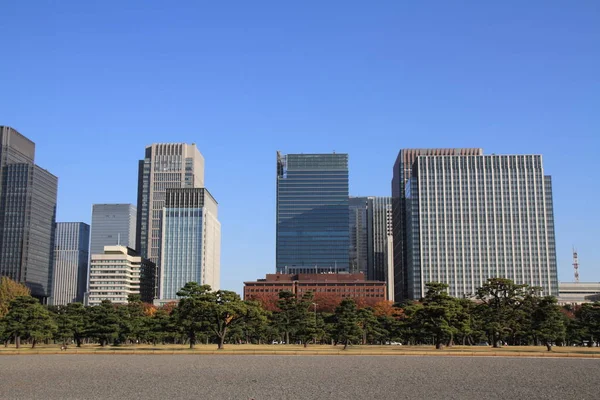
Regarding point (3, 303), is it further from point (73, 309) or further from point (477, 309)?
point (477, 309)

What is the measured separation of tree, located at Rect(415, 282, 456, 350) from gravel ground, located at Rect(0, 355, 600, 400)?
23.8 m

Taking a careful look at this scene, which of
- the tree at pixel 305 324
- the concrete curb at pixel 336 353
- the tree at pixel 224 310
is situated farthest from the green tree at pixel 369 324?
the concrete curb at pixel 336 353

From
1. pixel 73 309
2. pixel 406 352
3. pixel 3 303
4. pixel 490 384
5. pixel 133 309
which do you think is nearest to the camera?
pixel 490 384

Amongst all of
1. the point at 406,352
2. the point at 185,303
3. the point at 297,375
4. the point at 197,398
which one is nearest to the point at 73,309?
the point at 185,303

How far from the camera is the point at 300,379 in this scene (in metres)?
42.8

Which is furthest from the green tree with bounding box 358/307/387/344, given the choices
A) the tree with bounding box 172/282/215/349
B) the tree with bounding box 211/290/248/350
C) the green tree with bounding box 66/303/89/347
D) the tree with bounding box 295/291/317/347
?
the green tree with bounding box 66/303/89/347

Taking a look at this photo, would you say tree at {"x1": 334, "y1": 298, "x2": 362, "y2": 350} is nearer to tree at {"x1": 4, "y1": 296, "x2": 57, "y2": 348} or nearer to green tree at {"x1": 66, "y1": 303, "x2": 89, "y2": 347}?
green tree at {"x1": 66, "y1": 303, "x2": 89, "y2": 347}

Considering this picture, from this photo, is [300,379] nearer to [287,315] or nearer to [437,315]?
[437,315]

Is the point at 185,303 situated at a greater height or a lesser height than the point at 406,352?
greater

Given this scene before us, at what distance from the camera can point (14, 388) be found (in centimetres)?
3812

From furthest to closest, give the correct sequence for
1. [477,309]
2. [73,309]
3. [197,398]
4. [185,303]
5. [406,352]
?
[73,309], [477,309], [185,303], [406,352], [197,398]

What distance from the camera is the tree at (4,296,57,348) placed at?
8875 cm

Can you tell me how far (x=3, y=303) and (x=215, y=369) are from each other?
3960 inches

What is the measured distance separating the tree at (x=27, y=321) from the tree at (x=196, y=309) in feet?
61.6
